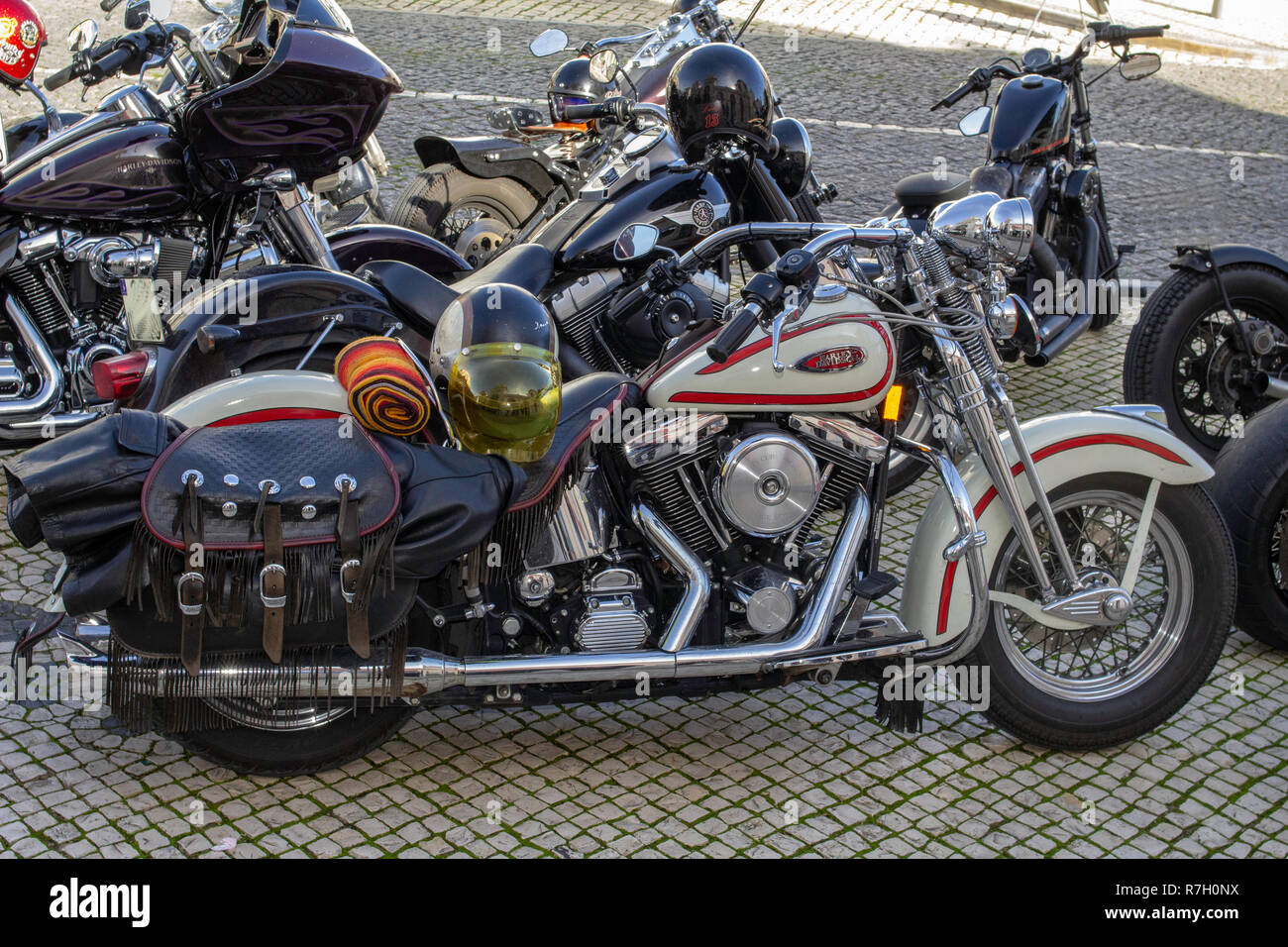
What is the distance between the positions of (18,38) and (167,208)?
113 centimetres

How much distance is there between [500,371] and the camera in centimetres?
334

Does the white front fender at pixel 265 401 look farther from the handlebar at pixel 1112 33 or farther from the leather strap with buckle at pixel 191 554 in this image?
the handlebar at pixel 1112 33

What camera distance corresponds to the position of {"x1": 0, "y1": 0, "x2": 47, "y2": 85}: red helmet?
19.2ft

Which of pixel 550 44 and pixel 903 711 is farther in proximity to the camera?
pixel 550 44

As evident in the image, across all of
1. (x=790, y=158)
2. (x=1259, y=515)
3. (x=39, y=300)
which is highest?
(x=790, y=158)

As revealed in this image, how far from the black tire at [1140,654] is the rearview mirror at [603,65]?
3.59 m

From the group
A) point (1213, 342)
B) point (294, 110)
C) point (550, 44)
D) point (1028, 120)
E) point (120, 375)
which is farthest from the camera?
point (1028, 120)

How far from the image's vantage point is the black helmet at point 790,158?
18.6ft

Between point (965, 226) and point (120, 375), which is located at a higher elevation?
point (965, 226)

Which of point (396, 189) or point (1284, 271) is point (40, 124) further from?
point (1284, 271)

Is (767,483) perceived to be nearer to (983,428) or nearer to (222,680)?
(983,428)

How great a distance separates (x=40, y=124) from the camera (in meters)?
6.30

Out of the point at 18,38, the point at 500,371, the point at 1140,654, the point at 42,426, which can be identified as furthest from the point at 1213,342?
the point at 18,38
